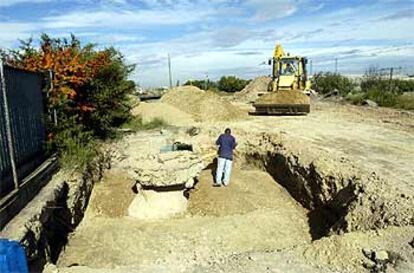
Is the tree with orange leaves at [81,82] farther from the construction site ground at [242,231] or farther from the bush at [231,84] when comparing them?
the bush at [231,84]

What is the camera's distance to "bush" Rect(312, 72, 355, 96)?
137 ft

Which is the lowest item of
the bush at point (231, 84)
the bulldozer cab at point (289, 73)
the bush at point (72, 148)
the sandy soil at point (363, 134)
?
the bush at point (231, 84)

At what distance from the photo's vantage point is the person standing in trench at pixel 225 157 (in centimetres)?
1235

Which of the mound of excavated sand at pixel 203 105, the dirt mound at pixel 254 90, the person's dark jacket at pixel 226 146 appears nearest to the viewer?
the person's dark jacket at pixel 226 146

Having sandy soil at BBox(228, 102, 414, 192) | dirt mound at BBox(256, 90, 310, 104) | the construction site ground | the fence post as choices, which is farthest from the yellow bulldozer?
the fence post

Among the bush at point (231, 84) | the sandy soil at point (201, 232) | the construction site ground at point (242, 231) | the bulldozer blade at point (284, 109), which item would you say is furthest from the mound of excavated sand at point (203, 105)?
Result: the bush at point (231, 84)

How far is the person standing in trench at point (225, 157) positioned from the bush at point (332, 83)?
98.5 ft

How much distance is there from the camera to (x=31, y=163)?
8.58 meters

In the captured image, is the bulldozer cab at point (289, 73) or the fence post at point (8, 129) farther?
the bulldozer cab at point (289, 73)

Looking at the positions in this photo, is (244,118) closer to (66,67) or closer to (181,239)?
(66,67)

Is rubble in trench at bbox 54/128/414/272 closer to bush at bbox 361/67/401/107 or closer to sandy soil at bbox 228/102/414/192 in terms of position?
sandy soil at bbox 228/102/414/192

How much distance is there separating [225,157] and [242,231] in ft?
9.87

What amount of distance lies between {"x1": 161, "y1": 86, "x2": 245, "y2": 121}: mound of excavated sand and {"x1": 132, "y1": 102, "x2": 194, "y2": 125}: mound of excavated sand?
73 cm

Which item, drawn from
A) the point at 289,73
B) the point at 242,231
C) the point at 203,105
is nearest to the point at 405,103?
the point at 289,73
